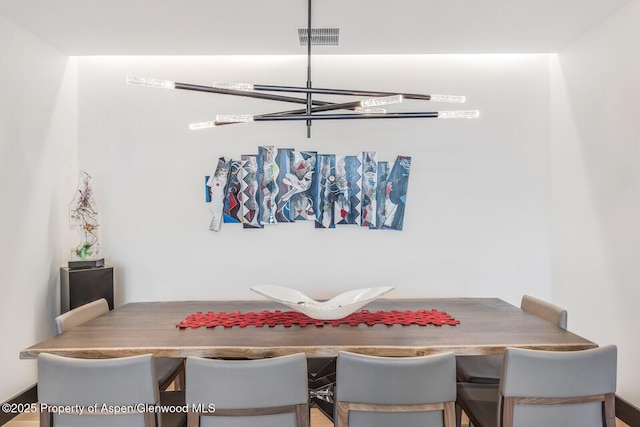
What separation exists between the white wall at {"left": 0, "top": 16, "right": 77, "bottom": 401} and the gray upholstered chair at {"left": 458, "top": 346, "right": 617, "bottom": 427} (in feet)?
9.99

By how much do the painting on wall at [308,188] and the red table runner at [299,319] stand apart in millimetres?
1278

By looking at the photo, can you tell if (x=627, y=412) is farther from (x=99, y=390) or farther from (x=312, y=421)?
(x=99, y=390)

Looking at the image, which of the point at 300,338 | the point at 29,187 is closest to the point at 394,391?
the point at 300,338

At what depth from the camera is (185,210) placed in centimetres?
352

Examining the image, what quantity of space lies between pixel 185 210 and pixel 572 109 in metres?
3.29

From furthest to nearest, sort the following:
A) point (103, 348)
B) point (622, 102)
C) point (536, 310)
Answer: point (622, 102) < point (536, 310) < point (103, 348)

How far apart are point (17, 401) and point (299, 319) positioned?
214 centimetres

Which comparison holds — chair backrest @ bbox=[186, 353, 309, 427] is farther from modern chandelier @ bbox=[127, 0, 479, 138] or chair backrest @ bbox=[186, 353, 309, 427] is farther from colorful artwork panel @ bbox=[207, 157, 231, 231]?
colorful artwork panel @ bbox=[207, 157, 231, 231]

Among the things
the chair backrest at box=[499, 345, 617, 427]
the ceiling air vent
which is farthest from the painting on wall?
the chair backrest at box=[499, 345, 617, 427]

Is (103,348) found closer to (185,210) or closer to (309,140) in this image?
(185,210)

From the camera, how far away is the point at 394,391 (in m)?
1.52

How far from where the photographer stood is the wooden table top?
67.6 inches

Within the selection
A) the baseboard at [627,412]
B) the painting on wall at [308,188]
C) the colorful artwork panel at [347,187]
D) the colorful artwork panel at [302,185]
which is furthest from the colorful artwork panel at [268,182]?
the baseboard at [627,412]

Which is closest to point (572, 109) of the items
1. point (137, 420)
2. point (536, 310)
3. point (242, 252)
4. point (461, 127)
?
point (461, 127)
